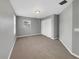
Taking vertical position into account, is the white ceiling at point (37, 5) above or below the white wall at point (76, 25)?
above

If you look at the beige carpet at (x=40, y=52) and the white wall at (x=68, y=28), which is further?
the white wall at (x=68, y=28)

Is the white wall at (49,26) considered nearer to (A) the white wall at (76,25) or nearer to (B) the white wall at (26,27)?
(B) the white wall at (26,27)

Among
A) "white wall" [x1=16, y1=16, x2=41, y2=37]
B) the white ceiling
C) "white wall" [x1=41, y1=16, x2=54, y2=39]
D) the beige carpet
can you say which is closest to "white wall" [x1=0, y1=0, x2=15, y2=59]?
the beige carpet

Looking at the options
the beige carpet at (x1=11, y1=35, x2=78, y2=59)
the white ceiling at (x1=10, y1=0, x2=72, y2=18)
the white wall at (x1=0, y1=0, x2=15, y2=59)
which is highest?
the white ceiling at (x1=10, y1=0, x2=72, y2=18)

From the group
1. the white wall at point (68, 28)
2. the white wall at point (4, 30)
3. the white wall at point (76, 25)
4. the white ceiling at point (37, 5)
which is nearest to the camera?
the white wall at point (4, 30)

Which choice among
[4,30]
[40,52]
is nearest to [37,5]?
[4,30]

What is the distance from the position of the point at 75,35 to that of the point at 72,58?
955 millimetres

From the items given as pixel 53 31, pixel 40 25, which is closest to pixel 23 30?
pixel 40 25

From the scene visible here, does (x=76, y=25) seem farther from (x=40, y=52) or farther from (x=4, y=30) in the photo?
(x=4, y=30)

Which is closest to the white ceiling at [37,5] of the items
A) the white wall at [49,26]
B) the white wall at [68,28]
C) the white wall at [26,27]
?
the white wall at [68,28]

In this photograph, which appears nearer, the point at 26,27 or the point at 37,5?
the point at 37,5

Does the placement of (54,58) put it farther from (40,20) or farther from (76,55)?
(40,20)

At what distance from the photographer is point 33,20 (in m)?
8.20

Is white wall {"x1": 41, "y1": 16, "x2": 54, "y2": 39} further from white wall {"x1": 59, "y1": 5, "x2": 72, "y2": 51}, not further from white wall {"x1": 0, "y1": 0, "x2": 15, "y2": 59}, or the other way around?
white wall {"x1": 0, "y1": 0, "x2": 15, "y2": 59}
